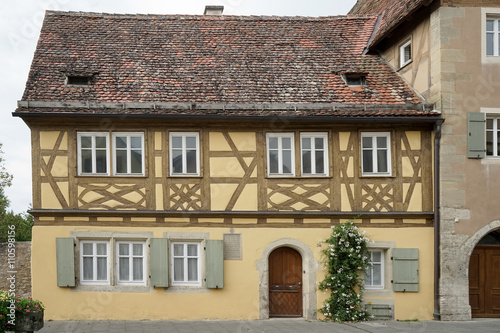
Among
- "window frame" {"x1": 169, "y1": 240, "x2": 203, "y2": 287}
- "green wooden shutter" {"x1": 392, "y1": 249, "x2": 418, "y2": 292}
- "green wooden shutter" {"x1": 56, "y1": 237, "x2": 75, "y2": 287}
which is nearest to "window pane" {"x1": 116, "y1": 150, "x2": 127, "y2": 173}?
"green wooden shutter" {"x1": 56, "y1": 237, "x2": 75, "y2": 287}

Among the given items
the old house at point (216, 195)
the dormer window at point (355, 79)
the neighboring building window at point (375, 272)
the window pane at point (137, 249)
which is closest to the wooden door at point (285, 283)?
the old house at point (216, 195)

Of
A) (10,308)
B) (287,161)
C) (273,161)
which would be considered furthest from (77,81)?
(10,308)

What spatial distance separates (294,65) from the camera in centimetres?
1759

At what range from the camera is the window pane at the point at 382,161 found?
16.0 meters

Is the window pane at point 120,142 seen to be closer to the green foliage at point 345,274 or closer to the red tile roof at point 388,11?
the green foliage at point 345,274

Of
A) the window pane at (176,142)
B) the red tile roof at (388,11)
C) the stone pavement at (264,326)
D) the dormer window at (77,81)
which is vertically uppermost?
the red tile roof at (388,11)

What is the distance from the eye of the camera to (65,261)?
15.3 meters

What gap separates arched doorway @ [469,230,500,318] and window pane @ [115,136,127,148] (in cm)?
926

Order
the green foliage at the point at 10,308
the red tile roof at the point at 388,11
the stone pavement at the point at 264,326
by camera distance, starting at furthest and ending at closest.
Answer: the red tile roof at the point at 388,11
the stone pavement at the point at 264,326
the green foliage at the point at 10,308

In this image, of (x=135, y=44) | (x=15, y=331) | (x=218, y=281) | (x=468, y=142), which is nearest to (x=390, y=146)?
(x=468, y=142)

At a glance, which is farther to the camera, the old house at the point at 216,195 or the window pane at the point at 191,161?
the window pane at the point at 191,161

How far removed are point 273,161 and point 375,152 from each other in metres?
2.61

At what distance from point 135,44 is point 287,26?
478 centimetres

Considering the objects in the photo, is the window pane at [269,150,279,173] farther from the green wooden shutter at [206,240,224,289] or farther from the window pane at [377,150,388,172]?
the window pane at [377,150,388,172]
